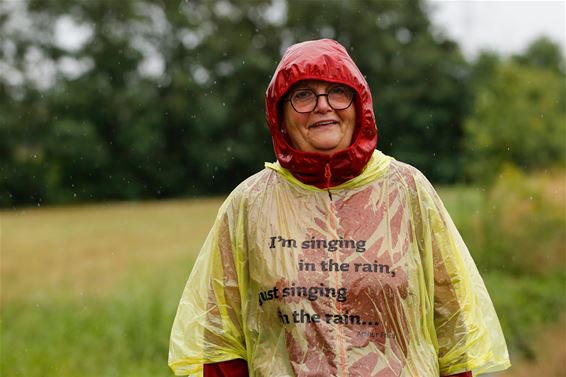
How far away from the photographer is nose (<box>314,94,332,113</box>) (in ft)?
9.74

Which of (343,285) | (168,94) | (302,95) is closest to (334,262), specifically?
(343,285)

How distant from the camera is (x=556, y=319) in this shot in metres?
11.2

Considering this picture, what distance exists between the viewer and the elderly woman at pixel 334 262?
289 cm

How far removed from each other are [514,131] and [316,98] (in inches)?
719

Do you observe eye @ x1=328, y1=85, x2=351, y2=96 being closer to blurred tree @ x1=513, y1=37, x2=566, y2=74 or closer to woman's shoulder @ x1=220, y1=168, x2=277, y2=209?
woman's shoulder @ x1=220, y1=168, x2=277, y2=209

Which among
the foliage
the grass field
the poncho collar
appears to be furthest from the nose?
the foliage

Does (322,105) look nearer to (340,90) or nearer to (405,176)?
(340,90)

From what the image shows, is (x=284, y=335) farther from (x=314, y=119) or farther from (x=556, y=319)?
(x=556, y=319)

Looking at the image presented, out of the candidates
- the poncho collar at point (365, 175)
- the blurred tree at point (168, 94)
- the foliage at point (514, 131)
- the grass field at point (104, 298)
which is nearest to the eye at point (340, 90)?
the poncho collar at point (365, 175)

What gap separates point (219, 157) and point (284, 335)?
37.6 meters

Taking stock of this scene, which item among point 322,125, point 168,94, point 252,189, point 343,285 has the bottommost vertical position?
point 343,285

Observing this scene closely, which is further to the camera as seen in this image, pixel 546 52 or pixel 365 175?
pixel 546 52

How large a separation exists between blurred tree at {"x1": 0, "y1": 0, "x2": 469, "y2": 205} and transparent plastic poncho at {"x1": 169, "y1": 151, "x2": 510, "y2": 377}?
111 ft

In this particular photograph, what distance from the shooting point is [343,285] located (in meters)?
2.90
